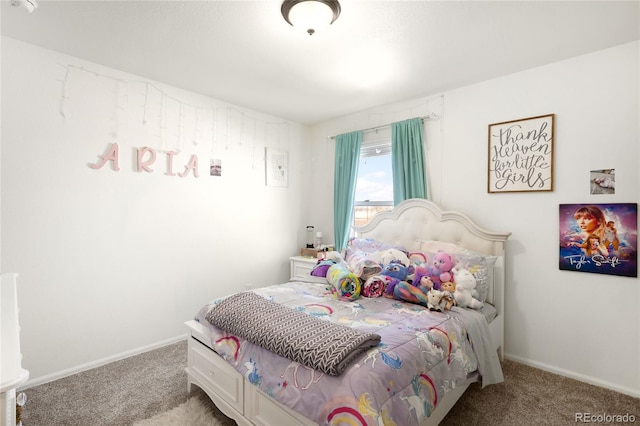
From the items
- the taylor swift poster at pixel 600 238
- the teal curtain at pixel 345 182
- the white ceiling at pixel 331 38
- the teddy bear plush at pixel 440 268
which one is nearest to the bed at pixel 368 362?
the teddy bear plush at pixel 440 268

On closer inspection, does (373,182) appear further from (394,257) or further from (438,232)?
(394,257)

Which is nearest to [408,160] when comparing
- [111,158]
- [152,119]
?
[152,119]

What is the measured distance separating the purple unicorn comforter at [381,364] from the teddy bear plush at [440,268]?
0.26 metres

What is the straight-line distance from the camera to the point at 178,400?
2133 mm

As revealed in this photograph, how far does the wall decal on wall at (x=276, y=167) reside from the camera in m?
3.93

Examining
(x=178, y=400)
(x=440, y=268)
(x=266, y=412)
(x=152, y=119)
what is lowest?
(x=178, y=400)

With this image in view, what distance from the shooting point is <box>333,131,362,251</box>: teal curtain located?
3805 millimetres

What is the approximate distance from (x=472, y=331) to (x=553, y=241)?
1175 mm

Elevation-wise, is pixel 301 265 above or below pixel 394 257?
below

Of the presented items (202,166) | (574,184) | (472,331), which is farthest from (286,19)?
(574,184)

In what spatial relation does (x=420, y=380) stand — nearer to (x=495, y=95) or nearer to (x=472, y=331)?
(x=472, y=331)

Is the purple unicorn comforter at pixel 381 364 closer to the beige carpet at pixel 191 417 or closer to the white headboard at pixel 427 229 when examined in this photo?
the beige carpet at pixel 191 417

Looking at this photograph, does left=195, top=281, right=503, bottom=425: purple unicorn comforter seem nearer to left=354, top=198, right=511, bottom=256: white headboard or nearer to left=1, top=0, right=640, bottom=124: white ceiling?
left=354, top=198, right=511, bottom=256: white headboard

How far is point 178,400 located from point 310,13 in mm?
2618
